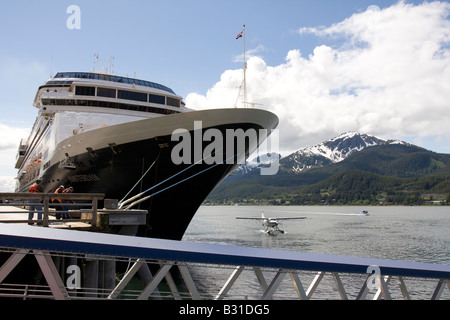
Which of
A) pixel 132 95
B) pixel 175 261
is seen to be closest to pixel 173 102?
pixel 132 95

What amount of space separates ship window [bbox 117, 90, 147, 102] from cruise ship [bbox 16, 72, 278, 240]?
0.38ft

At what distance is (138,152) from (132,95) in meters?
6.60

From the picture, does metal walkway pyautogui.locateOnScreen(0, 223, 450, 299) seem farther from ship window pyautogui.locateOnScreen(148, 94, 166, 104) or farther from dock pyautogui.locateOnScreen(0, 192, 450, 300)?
ship window pyautogui.locateOnScreen(148, 94, 166, 104)

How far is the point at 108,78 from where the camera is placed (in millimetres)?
25109

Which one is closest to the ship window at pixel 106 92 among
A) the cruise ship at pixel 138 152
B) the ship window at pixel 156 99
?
the cruise ship at pixel 138 152

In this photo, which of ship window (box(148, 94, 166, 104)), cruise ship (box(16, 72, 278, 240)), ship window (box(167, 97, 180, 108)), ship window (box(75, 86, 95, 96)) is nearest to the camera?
cruise ship (box(16, 72, 278, 240))

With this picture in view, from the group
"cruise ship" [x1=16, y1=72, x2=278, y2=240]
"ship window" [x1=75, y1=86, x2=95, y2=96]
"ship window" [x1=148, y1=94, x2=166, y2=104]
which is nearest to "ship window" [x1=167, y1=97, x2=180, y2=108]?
"ship window" [x1=148, y1=94, x2=166, y2=104]

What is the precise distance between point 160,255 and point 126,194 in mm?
13444

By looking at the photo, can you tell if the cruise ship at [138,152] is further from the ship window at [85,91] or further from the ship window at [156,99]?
the ship window at [156,99]

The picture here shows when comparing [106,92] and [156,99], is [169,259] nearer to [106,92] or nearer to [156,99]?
[106,92]

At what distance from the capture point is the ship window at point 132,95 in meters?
22.4

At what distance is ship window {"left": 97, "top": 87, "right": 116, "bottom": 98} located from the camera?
22.2m

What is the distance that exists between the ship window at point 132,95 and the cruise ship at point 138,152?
115 mm
